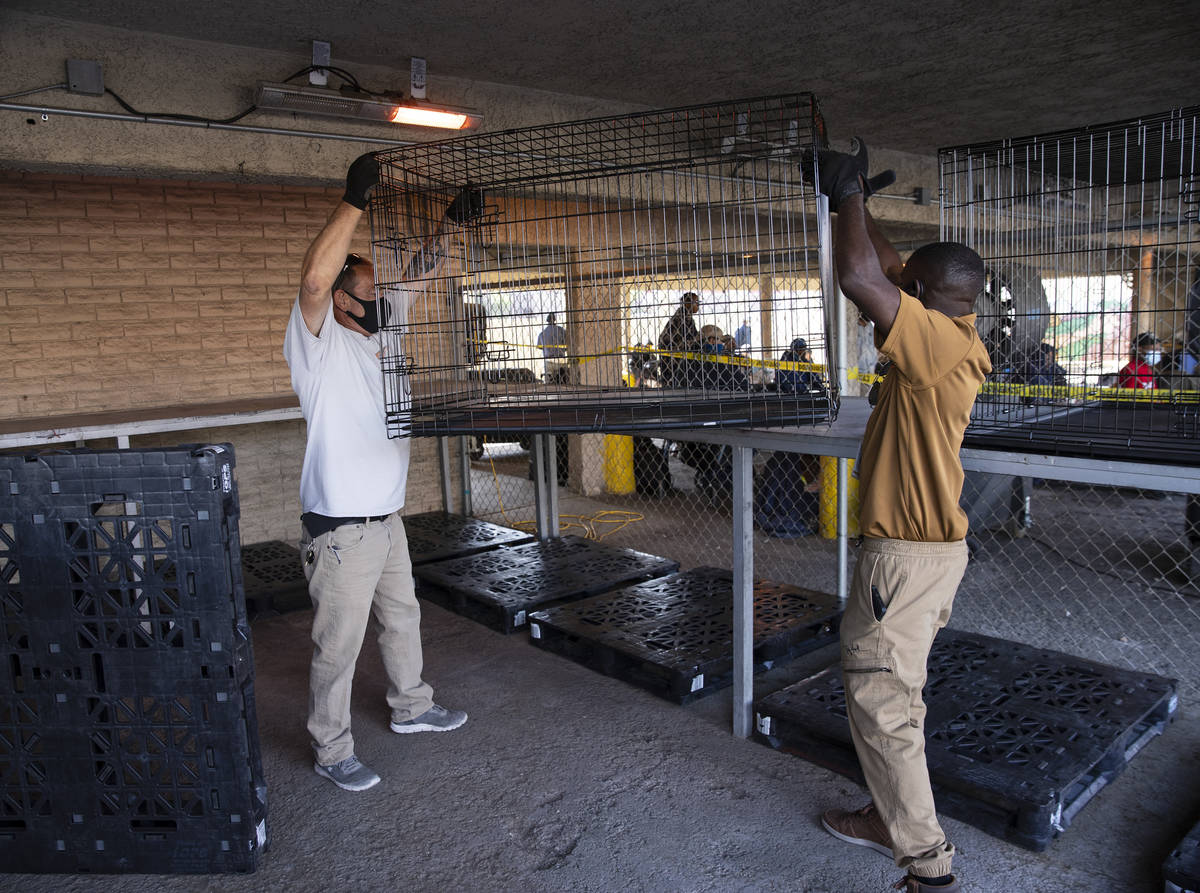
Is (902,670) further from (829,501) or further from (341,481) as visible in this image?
(829,501)

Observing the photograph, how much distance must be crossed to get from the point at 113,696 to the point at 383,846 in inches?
36.5

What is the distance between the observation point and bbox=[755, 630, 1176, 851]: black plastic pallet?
2.44 meters

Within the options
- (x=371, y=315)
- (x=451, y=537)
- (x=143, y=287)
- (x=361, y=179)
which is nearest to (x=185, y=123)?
(x=143, y=287)

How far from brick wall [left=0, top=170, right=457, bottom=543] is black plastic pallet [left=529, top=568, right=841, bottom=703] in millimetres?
3052

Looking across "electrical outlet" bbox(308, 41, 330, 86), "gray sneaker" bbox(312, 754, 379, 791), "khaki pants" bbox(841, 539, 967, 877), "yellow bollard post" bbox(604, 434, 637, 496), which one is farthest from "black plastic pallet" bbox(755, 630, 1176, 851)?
"yellow bollard post" bbox(604, 434, 637, 496)

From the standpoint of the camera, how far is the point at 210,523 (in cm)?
228

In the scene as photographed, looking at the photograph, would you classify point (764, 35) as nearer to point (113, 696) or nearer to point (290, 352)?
point (290, 352)

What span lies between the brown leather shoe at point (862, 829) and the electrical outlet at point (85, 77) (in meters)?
4.56

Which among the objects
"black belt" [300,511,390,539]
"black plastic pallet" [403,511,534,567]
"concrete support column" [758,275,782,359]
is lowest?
"black plastic pallet" [403,511,534,567]

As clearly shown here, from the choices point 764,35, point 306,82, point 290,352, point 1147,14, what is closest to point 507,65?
point 306,82

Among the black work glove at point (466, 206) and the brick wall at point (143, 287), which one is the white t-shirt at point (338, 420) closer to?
the black work glove at point (466, 206)

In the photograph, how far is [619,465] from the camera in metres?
→ 8.58

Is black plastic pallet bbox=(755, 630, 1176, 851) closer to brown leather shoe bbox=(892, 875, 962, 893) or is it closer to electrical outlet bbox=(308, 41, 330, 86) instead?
brown leather shoe bbox=(892, 875, 962, 893)

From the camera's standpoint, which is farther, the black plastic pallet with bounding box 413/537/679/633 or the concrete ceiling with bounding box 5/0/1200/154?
the black plastic pallet with bounding box 413/537/679/633
